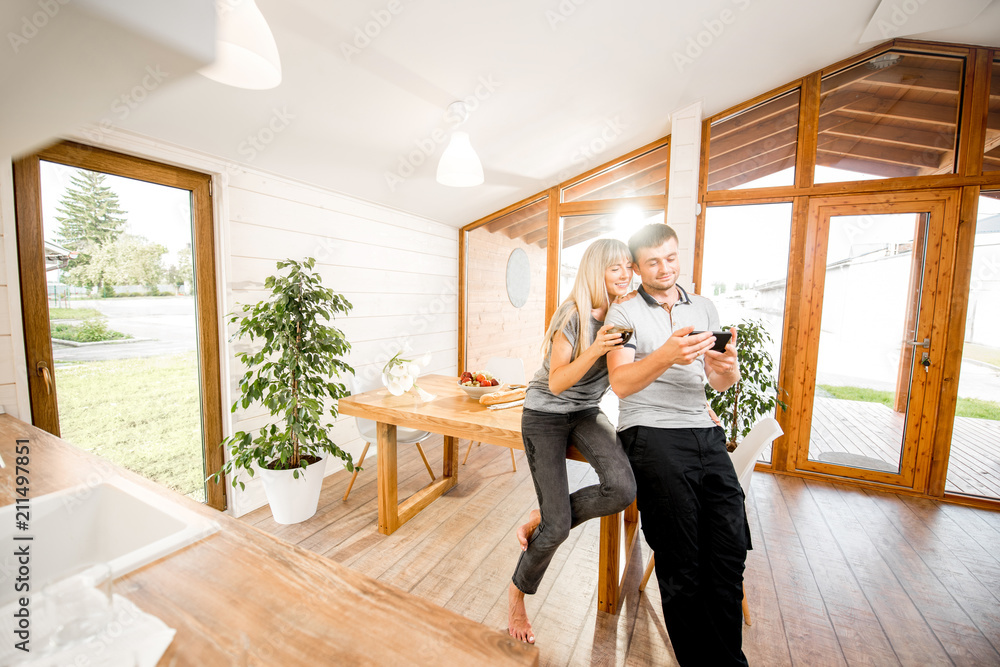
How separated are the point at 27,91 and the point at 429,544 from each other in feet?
7.73

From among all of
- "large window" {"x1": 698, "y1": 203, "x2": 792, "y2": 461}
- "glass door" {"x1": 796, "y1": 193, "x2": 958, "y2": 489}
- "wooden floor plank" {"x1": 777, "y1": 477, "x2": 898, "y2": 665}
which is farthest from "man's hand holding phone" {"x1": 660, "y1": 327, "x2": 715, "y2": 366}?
"glass door" {"x1": 796, "y1": 193, "x2": 958, "y2": 489}

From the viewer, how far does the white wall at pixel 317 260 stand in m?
1.76

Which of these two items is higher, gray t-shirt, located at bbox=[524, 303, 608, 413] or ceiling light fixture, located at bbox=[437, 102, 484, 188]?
ceiling light fixture, located at bbox=[437, 102, 484, 188]

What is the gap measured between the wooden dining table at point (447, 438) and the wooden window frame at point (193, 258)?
2.65ft

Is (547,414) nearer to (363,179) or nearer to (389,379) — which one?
(389,379)

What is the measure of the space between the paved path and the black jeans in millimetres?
1946

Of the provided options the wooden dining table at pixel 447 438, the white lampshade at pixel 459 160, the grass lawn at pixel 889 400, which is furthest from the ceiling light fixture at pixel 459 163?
the grass lawn at pixel 889 400

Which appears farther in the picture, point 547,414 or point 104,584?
point 547,414

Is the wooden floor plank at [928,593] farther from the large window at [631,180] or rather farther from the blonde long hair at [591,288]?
the large window at [631,180]

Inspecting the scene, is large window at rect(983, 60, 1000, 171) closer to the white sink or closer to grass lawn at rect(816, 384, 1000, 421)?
grass lawn at rect(816, 384, 1000, 421)

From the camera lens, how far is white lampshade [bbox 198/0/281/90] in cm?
115

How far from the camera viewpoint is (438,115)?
2.56 metres

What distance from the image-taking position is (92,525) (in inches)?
39.9

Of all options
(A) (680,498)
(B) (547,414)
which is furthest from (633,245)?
(A) (680,498)
